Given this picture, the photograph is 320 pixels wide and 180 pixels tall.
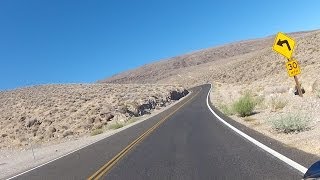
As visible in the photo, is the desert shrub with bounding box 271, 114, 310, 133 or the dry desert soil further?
the dry desert soil

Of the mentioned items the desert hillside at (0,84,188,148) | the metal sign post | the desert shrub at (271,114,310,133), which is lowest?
the desert hillside at (0,84,188,148)

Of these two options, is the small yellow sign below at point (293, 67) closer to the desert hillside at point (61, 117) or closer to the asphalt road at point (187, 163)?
the asphalt road at point (187, 163)

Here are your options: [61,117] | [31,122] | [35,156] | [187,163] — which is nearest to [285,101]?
[35,156]

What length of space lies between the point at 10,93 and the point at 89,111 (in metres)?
43.5

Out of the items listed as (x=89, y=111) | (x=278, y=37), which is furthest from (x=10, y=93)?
(x=278, y=37)

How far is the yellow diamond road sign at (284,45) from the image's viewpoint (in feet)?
68.8

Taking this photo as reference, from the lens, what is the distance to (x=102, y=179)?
38.2 feet

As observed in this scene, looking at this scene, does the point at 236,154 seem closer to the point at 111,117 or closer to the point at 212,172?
the point at 212,172

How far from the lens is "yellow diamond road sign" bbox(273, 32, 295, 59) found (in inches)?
825

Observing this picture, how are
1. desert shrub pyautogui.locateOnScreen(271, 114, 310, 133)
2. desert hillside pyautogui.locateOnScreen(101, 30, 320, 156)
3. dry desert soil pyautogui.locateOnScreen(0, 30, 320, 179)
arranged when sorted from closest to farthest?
desert hillside pyautogui.locateOnScreen(101, 30, 320, 156), desert shrub pyautogui.locateOnScreen(271, 114, 310, 133), dry desert soil pyautogui.locateOnScreen(0, 30, 320, 179)

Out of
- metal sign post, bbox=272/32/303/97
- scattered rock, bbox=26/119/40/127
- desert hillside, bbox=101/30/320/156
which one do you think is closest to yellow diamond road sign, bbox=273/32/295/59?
metal sign post, bbox=272/32/303/97

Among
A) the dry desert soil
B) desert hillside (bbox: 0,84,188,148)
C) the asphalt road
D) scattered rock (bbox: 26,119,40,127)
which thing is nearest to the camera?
the asphalt road

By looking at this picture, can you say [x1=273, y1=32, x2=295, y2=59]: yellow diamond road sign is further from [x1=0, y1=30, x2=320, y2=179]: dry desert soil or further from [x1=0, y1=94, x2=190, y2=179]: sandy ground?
[x1=0, y1=94, x2=190, y2=179]: sandy ground

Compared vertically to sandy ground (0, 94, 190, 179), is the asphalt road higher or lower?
higher
